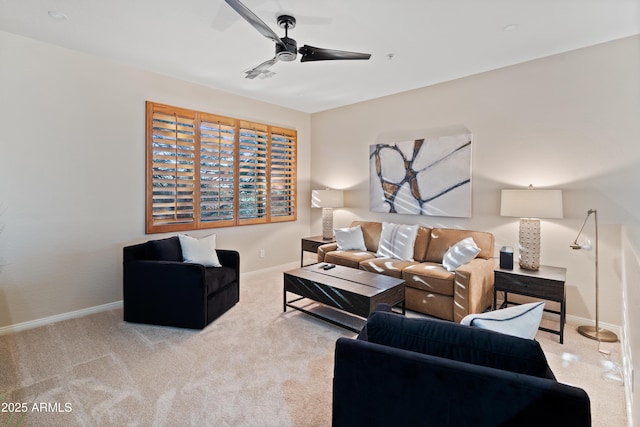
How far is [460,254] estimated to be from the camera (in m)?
3.40

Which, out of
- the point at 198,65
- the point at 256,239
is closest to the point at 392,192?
the point at 256,239

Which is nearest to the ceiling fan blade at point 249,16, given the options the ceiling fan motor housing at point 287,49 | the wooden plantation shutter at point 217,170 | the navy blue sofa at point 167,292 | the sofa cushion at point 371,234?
the ceiling fan motor housing at point 287,49

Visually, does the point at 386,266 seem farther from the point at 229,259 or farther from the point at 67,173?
the point at 67,173

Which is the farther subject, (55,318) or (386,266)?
(386,266)

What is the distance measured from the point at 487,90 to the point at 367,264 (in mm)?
2545

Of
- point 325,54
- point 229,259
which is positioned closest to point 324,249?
point 229,259

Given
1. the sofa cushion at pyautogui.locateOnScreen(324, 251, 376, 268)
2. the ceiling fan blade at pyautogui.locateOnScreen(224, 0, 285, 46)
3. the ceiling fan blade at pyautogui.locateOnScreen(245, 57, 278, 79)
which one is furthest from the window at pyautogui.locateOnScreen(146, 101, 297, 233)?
the ceiling fan blade at pyautogui.locateOnScreen(224, 0, 285, 46)

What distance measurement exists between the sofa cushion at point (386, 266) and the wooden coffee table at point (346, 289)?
1.23 ft

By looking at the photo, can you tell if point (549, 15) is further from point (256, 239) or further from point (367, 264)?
point (256, 239)

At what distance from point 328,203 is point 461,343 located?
12.7 ft

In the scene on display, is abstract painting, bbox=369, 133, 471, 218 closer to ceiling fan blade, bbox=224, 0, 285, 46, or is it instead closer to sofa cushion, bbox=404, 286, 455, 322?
sofa cushion, bbox=404, 286, 455, 322

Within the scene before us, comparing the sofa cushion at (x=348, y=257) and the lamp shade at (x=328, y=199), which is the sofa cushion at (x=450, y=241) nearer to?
the sofa cushion at (x=348, y=257)

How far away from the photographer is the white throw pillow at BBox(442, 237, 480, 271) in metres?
3.36

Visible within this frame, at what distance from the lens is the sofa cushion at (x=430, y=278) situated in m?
3.16
